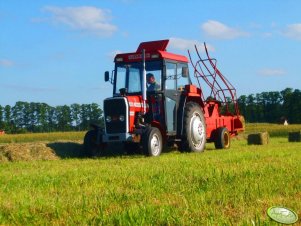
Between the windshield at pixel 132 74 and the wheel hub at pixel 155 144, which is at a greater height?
the windshield at pixel 132 74

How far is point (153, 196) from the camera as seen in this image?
5.46m

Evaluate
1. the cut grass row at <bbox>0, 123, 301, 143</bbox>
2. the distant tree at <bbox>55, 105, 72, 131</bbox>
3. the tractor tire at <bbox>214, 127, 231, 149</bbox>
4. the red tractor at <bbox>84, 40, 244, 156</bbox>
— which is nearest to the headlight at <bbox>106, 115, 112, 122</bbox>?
the red tractor at <bbox>84, 40, 244, 156</bbox>

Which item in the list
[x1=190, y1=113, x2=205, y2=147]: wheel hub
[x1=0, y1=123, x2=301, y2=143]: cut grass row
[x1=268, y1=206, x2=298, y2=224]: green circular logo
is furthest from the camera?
[x1=0, y1=123, x2=301, y2=143]: cut grass row

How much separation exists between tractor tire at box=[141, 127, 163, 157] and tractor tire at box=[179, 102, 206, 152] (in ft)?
3.22

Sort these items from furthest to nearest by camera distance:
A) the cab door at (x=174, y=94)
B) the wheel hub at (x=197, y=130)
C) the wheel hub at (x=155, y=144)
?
the wheel hub at (x=197, y=130) < the cab door at (x=174, y=94) < the wheel hub at (x=155, y=144)

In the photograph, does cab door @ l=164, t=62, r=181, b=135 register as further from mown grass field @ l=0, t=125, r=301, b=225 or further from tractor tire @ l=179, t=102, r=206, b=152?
mown grass field @ l=0, t=125, r=301, b=225

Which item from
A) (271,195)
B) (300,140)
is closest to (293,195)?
(271,195)

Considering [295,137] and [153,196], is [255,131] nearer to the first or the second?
[295,137]

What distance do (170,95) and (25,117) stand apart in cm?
8041

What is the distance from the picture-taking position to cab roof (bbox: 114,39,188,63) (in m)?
13.1

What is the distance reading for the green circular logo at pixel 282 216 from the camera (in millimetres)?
3908

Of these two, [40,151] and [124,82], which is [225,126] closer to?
[124,82]

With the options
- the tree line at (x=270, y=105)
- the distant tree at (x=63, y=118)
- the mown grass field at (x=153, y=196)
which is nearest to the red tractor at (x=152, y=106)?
the mown grass field at (x=153, y=196)

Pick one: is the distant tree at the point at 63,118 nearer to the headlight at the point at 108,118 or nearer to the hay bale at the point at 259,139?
the hay bale at the point at 259,139
